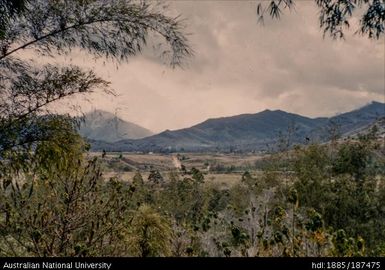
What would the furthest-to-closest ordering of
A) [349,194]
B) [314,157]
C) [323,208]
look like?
[314,157] → [349,194] → [323,208]

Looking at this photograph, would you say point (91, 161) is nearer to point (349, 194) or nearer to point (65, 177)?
point (65, 177)

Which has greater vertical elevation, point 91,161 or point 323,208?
point 91,161

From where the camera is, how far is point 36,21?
25.2 feet

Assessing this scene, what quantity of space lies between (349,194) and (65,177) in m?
30.9

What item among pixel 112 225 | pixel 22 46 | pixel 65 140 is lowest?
pixel 112 225

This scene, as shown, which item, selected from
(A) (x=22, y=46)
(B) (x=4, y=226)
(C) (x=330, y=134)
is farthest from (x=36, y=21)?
(C) (x=330, y=134)
